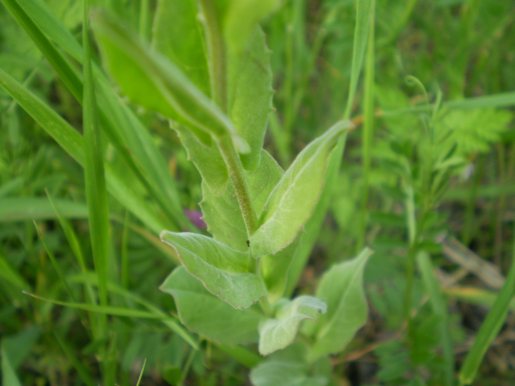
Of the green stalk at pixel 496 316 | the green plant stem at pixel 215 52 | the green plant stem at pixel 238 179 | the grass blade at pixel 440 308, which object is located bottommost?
the grass blade at pixel 440 308

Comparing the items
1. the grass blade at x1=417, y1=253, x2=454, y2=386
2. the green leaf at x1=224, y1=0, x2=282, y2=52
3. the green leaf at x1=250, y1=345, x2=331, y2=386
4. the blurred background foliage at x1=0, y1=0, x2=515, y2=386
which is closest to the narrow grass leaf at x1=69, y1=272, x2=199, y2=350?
the blurred background foliage at x1=0, y1=0, x2=515, y2=386

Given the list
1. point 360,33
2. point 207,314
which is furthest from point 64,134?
point 360,33

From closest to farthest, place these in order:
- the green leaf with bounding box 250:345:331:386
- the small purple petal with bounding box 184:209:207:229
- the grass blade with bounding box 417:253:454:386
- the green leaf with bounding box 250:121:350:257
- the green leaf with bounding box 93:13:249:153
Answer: the green leaf with bounding box 93:13:249:153 < the green leaf with bounding box 250:121:350:257 < the green leaf with bounding box 250:345:331:386 < the grass blade with bounding box 417:253:454:386 < the small purple petal with bounding box 184:209:207:229

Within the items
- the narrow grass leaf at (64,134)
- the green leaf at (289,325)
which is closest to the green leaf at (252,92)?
the green leaf at (289,325)

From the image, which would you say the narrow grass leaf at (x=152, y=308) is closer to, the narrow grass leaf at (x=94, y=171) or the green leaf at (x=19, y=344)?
the narrow grass leaf at (x=94, y=171)

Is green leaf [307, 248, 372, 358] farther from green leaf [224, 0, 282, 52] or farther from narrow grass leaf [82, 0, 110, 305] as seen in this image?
green leaf [224, 0, 282, 52]

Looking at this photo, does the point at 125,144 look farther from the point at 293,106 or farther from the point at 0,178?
the point at 293,106
